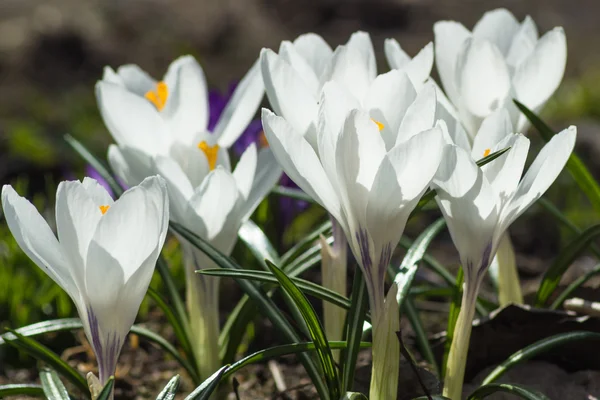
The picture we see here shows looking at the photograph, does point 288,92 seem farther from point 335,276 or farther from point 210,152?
point 335,276

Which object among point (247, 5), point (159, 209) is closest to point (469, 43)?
point (159, 209)

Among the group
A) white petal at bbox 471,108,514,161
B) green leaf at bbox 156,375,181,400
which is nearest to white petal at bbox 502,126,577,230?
white petal at bbox 471,108,514,161

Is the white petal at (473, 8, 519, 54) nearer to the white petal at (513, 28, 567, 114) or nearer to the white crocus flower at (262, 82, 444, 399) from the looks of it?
the white petal at (513, 28, 567, 114)

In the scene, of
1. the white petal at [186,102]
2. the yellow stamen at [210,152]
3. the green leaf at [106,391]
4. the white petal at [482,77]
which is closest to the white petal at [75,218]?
the green leaf at [106,391]

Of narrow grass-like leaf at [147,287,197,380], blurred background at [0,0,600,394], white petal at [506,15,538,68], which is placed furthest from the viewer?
blurred background at [0,0,600,394]

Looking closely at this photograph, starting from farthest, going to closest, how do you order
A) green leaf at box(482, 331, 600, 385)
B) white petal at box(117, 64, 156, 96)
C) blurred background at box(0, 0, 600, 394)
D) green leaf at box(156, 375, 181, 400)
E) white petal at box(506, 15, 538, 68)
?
blurred background at box(0, 0, 600, 394), white petal at box(117, 64, 156, 96), white petal at box(506, 15, 538, 68), green leaf at box(482, 331, 600, 385), green leaf at box(156, 375, 181, 400)

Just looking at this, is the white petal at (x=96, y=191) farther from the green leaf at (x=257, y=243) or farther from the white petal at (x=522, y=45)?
the white petal at (x=522, y=45)

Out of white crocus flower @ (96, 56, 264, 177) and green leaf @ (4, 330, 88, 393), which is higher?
white crocus flower @ (96, 56, 264, 177)

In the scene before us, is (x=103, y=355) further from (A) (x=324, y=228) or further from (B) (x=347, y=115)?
(A) (x=324, y=228)
